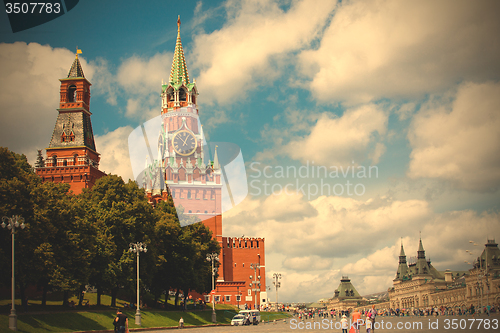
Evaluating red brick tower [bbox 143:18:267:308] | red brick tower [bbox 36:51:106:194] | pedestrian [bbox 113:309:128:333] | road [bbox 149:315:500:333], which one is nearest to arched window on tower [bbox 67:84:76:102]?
red brick tower [bbox 36:51:106:194]

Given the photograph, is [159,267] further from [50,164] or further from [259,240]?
[259,240]

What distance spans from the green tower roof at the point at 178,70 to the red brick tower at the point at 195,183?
48 cm

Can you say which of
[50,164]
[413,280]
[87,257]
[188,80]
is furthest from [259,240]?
[413,280]

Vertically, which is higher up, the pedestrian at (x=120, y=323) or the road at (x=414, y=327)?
the pedestrian at (x=120, y=323)

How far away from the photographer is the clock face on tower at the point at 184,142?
123 metres

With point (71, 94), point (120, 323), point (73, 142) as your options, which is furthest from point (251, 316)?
point (71, 94)

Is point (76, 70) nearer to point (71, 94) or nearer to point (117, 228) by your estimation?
point (71, 94)

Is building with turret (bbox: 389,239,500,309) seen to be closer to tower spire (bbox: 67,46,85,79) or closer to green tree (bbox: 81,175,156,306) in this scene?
green tree (bbox: 81,175,156,306)

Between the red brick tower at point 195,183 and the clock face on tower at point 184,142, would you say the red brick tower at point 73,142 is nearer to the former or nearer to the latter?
the red brick tower at point 195,183

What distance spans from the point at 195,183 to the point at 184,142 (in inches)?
505

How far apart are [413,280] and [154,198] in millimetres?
118643

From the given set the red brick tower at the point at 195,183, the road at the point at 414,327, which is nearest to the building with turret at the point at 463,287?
the road at the point at 414,327

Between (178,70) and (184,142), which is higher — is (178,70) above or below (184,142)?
above

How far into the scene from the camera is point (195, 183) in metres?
116
